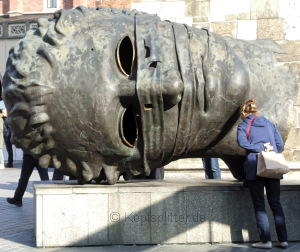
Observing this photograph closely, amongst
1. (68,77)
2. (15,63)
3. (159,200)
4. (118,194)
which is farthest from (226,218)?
(15,63)

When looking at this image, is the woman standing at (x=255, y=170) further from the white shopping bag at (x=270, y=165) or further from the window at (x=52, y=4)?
the window at (x=52, y=4)

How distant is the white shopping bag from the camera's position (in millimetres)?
5375

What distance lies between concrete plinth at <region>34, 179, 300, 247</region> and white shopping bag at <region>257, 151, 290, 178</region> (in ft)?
1.89

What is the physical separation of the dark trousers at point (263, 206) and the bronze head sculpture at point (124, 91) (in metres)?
0.55

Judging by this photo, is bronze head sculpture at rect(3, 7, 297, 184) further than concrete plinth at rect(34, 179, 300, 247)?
No

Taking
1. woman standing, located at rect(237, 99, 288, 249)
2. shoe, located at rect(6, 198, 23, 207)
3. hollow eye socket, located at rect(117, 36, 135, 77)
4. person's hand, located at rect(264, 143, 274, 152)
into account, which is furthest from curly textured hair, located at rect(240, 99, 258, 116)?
shoe, located at rect(6, 198, 23, 207)

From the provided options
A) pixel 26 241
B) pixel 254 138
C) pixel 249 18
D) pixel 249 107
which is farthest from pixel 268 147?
pixel 249 18

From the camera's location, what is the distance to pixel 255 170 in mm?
5578

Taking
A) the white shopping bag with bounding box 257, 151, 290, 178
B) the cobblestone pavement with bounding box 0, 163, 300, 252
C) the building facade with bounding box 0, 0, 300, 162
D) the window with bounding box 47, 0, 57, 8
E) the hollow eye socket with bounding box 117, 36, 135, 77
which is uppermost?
the window with bounding box 47, 0, 57, 8

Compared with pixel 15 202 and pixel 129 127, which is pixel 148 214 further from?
pixel 15 202

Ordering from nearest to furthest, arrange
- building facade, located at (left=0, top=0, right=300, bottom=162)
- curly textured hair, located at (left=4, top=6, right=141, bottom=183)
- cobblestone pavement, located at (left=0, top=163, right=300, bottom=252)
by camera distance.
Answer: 1. curly textured hair, located at (left=4, top=6, right=141, bottom=183)
2. cobblestone pavement, located at (left=0, top=163, right=300, bottom=252)
3. building facade, located at (left=0, top=0, right=300, bottom=162)

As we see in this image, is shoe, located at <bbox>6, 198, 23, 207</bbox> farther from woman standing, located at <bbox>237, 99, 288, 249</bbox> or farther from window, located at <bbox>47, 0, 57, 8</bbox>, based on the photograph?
window, located at <bbox>47, 0, 57, 8</bbox>

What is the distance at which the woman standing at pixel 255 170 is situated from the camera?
557cm

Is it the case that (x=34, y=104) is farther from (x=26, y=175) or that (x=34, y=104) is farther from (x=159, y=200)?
(x=26, y=175)
